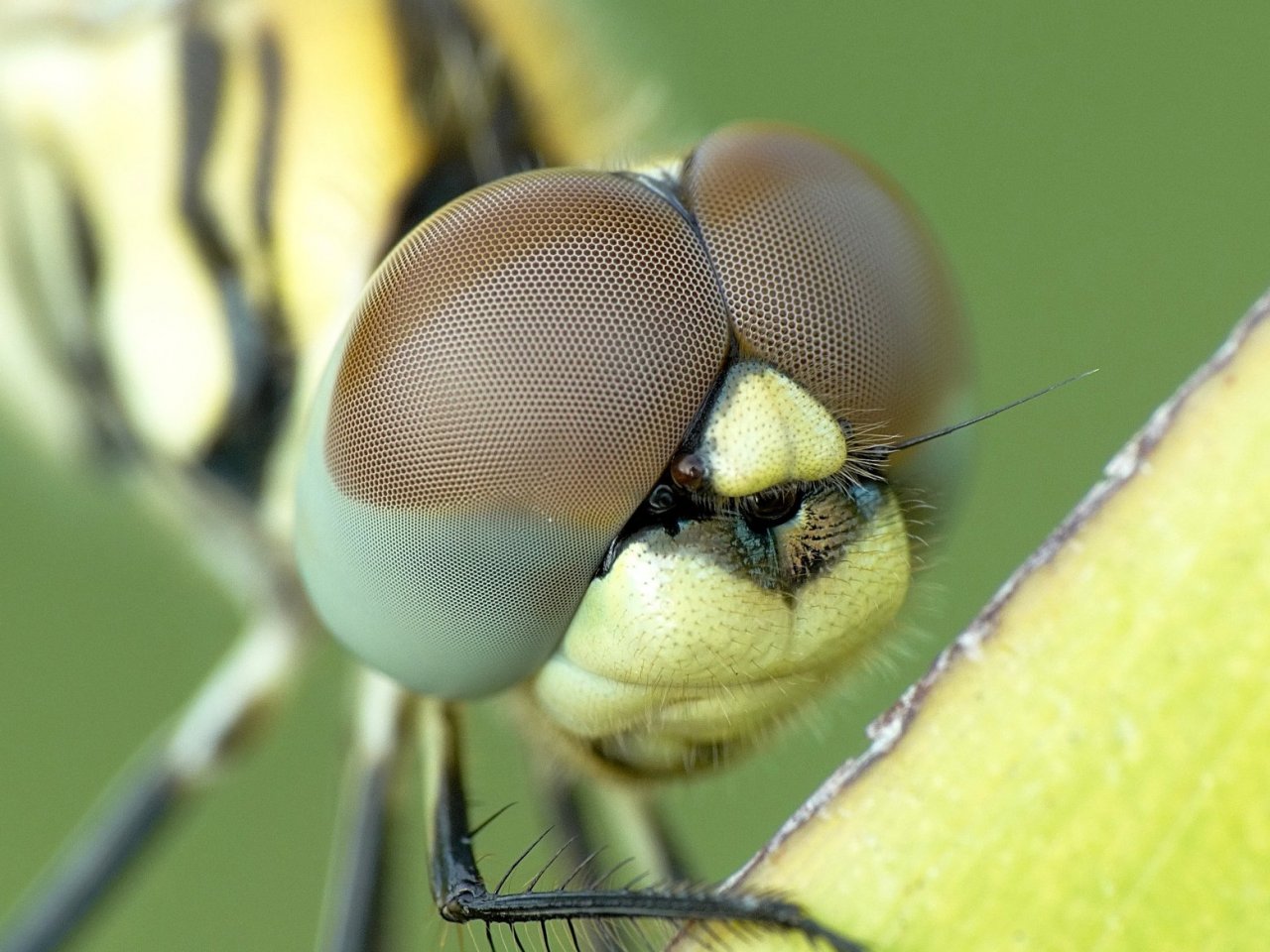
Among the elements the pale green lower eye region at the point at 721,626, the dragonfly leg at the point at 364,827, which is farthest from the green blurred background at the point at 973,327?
the pale green lower eye region at the point at 721,626

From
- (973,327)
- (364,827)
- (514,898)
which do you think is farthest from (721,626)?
(973,327)

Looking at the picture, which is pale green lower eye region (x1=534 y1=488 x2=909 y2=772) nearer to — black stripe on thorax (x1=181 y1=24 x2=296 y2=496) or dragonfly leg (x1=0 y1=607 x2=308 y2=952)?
black stripe on thorax (x1=181 y1=24 x2=296 y2=496)

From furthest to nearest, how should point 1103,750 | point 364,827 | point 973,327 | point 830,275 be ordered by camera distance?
point 973,327, point 364,827, point 830,275, point 1103,750

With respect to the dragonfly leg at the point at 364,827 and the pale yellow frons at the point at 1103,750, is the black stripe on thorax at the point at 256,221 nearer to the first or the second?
the dragonfly leg at the point at 364,827

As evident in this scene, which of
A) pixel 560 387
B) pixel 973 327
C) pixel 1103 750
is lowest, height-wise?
pixel 973 327

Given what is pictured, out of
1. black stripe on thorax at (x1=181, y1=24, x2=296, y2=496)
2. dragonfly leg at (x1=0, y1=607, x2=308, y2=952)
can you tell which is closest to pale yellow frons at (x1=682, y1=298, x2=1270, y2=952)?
black stripe on thorax at (x1=181, y1=24, x2=296, y2=496)

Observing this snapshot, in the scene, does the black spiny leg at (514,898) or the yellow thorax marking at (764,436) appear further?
the yellow thorax marking at (764,436)

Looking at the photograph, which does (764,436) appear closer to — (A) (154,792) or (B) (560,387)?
(B) (560,387)
